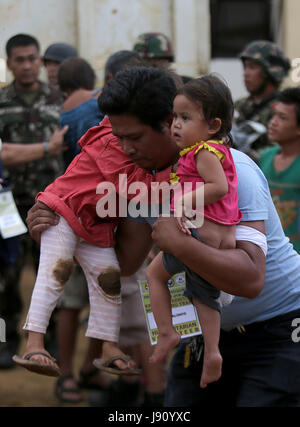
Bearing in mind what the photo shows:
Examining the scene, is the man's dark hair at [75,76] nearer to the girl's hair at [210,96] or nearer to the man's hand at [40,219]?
the man's hand at [40,219]

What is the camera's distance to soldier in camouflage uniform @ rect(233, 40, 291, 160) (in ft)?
17.7

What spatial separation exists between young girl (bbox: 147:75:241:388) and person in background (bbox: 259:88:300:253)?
215cm

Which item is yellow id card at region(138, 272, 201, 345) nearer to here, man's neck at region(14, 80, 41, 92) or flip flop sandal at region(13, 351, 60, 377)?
flip flop sandal at region(13, 351, 60, 377)

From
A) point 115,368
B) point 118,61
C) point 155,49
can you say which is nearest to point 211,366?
point 115,368

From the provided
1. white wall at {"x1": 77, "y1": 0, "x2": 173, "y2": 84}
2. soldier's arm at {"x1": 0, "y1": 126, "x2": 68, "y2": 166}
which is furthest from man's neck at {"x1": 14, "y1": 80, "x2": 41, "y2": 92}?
white wall at {"x1": 77, "y1": 0, "x2": 173, "y2": 84}

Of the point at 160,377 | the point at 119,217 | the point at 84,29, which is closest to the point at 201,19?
the point at 84,29

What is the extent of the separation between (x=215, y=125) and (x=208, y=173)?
0.56 ft

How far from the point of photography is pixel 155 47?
4.57m

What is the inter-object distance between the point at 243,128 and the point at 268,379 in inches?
98.6

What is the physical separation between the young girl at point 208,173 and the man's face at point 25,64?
317 cm

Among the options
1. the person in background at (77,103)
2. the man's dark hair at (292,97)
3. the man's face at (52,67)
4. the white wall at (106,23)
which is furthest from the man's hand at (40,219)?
the white wall at (106,23)

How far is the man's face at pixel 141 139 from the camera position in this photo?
2.33 metres

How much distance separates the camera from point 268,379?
264 centimetres

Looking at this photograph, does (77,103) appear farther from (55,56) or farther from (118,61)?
(55,56)
